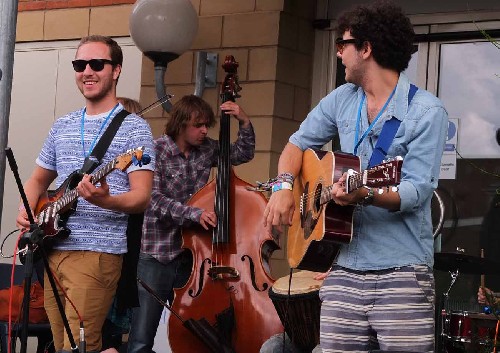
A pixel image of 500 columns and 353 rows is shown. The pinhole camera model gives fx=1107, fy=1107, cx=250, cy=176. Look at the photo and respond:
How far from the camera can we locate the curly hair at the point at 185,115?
6.82 m

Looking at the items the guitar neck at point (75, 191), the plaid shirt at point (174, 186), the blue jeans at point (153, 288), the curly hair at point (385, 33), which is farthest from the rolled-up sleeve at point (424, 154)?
the blue jeans at point (153, 288)

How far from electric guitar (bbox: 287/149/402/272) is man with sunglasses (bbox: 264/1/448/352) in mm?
58

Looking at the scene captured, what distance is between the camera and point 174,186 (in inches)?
268

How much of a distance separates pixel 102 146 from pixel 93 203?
34cm

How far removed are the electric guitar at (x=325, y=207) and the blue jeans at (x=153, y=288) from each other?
225 cm

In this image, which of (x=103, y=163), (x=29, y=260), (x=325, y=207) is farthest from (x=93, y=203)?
(x=325, y=207)

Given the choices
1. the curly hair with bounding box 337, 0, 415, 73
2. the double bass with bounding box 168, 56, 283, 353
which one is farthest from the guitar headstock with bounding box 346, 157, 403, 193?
the double bass with bounding box 168, 56, 283, 353

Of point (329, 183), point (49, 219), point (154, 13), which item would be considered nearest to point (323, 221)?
point (329, 183)

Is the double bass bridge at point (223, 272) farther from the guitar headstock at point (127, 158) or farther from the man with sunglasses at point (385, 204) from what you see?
the man with sunglasses at point (385, 204)

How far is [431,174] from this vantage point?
4000mm

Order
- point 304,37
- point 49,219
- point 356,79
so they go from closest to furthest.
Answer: point 356,79
point 49,219
point 304,37

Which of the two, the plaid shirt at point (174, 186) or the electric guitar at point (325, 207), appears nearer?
the electric guitar at point (325, 207)

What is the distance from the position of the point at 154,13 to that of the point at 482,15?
231 cm

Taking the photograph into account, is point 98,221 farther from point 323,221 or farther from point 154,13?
point 154,13
